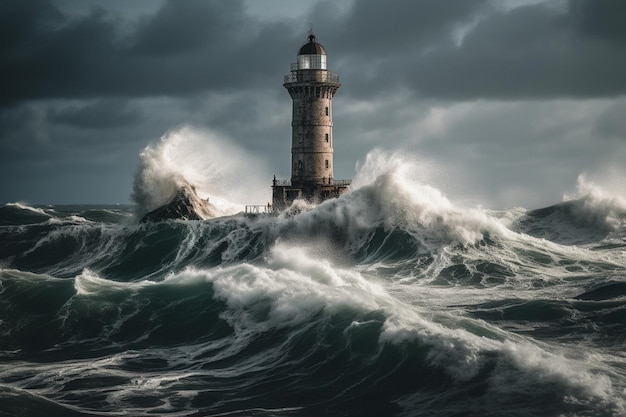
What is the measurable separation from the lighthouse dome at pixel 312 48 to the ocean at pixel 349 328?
983 centimetres

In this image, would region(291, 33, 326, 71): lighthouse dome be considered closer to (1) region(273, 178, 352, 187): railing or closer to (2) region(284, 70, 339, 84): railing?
(2) region(284, 70, 339, 84): railing

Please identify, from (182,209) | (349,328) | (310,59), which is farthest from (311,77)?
(349,328)

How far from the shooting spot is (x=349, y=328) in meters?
16.2

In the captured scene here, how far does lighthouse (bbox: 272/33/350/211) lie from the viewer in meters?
40.9

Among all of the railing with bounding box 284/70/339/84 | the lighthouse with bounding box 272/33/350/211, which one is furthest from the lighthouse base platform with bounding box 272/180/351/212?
the railing with bounding box 284/70/339/84

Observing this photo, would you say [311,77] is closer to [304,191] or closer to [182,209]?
[304,191]

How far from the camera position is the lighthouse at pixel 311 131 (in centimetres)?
4091

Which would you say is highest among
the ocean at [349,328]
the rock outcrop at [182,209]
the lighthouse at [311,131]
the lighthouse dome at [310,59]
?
the lighthouse dome at [310,59]

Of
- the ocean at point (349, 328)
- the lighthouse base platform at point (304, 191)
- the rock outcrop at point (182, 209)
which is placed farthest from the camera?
the rock outcrop at point (182, 209)

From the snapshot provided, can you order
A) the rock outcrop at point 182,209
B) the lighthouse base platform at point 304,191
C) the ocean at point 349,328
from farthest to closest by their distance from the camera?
the rock outcrop at point 182,209
the lighthouse base platform at point 304,191
the ocean at point 349,328

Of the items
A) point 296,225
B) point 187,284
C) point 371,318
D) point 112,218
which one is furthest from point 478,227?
point 112,218

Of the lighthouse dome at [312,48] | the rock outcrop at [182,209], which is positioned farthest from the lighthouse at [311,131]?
the rock outcrop at [182,209]

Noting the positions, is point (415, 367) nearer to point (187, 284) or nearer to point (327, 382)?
point (327, 382)

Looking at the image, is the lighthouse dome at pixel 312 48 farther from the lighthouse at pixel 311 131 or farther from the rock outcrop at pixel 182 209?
the rock outcrop at pixel 182 209
